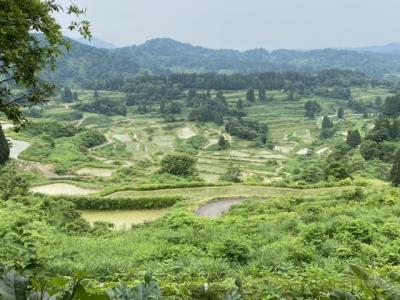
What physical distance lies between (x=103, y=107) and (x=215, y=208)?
9518 cm

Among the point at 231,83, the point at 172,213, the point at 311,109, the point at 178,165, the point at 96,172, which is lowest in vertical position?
the point at 311,109

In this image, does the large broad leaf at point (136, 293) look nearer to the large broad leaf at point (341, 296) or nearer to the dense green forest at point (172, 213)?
the dense green forest at point (172, 213)

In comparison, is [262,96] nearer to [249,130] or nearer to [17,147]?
[249,130]

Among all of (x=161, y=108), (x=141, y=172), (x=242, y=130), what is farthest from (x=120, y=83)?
(x=141, y=172)

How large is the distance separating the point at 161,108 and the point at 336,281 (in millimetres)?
107417

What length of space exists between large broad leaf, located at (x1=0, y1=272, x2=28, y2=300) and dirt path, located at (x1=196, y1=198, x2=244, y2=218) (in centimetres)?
1833

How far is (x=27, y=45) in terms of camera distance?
5043 mm

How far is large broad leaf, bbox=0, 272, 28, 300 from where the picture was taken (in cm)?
194

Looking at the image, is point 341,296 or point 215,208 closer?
point 341,296

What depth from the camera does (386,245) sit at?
10055 millimetres

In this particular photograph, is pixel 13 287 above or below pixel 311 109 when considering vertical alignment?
above

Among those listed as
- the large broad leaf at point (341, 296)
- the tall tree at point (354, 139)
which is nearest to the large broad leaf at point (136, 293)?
the large broad leaf at point (341, 296)

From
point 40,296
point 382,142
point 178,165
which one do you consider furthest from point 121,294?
point 382,142

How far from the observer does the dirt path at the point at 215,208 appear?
20594 mm
